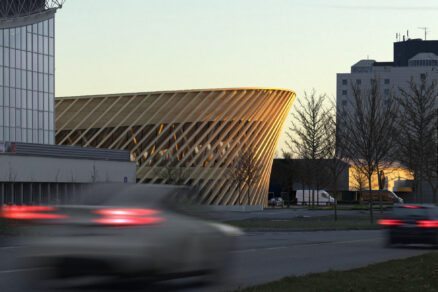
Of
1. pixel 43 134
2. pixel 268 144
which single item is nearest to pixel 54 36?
pixel 43 134

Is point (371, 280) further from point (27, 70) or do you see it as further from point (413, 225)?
point (27, 70)

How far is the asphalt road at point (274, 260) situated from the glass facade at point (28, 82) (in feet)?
158

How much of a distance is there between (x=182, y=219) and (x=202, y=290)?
4.18 feet

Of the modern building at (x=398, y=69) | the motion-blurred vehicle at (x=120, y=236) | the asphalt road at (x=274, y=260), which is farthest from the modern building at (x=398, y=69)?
the motion-blurred vehicle at (x=120, y=236)

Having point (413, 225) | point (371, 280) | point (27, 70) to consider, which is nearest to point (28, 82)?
point (27, 70)

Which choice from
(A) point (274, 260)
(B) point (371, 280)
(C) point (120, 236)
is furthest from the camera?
(A) point (274, 260)

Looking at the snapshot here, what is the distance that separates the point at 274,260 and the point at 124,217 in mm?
7357

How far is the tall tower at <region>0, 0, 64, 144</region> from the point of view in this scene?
65.8 m

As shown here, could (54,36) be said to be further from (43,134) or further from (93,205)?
(93,205)

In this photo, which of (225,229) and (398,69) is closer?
(225,229)

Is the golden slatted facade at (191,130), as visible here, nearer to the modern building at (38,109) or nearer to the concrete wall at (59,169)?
the modern building at (38,109)

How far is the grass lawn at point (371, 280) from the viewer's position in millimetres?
10320

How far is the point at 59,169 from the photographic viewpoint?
51.2 meters

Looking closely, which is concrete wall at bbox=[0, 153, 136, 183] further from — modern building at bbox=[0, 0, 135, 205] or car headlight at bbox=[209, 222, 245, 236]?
car headlight at bbox=[209, 222, 245, 236]
